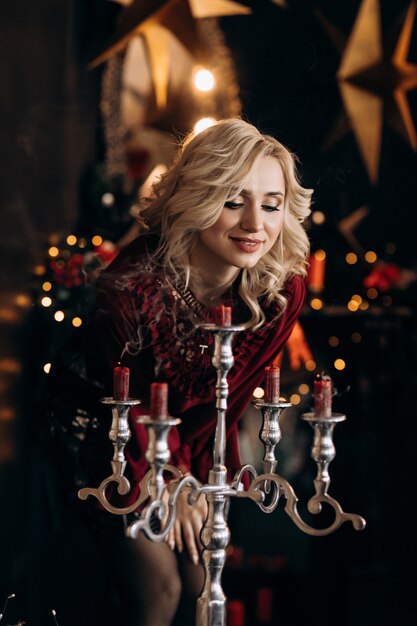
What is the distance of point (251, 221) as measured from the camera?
129 cm

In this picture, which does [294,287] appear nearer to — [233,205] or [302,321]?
[233,205]

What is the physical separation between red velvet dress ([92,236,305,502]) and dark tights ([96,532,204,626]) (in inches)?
4.2

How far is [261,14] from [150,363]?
1.17 m

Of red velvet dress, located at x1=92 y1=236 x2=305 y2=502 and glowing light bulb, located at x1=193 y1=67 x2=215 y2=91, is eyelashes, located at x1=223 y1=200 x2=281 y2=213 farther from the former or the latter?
glowing light bulb, located at x1=193 y1=67 x2=215 y2=91

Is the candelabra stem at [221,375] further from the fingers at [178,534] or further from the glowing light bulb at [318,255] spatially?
the glowing light bulb at [318,255]

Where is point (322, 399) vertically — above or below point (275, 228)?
below

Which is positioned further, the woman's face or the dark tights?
the dark tights

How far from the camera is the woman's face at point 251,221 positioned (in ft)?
4.21

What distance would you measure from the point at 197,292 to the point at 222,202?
163mm

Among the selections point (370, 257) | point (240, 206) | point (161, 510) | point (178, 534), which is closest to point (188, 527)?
point (178, 534)

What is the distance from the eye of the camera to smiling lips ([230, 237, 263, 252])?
1308 mm

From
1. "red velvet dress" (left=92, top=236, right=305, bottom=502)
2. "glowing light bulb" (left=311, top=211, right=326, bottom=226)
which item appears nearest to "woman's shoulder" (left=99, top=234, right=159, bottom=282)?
"red velvet dress" (left=92, top=236, right=305, bottom=502)

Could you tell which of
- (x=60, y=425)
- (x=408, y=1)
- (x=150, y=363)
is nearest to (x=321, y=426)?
(x=150, y=363)

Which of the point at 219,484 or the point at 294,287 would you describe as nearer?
the point at 219,484
